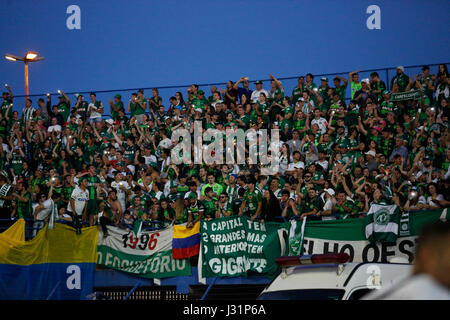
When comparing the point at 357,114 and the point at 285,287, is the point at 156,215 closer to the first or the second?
the point at 357,114

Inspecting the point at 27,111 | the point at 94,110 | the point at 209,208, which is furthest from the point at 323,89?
the point at 27,111

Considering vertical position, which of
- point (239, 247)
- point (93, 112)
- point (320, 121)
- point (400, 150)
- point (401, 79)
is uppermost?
point (401, 79)

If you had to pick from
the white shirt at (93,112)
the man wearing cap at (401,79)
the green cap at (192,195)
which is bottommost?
the green cap at (192,195)

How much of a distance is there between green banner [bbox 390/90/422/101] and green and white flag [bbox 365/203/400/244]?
5782 millimetres

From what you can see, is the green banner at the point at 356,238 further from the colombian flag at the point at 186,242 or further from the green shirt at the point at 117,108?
the green shirt at the point at 117,108

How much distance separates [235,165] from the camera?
688 inches

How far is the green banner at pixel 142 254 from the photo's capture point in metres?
14.6

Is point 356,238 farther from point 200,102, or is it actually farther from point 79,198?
point 200,102

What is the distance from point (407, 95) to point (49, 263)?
10380 mm

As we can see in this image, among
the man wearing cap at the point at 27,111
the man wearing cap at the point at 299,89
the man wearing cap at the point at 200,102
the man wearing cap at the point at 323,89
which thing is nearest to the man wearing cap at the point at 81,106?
the man wearing cap at the point at 27,111

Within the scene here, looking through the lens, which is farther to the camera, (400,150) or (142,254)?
(400,150)

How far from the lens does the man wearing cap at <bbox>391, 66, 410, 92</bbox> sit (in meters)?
18.1

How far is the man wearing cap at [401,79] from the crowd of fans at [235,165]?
0.03 metres

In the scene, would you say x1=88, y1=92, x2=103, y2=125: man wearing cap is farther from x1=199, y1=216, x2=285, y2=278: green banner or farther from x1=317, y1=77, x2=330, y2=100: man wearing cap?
x1=199, y1=216, x2=285, y2=278: green banner
